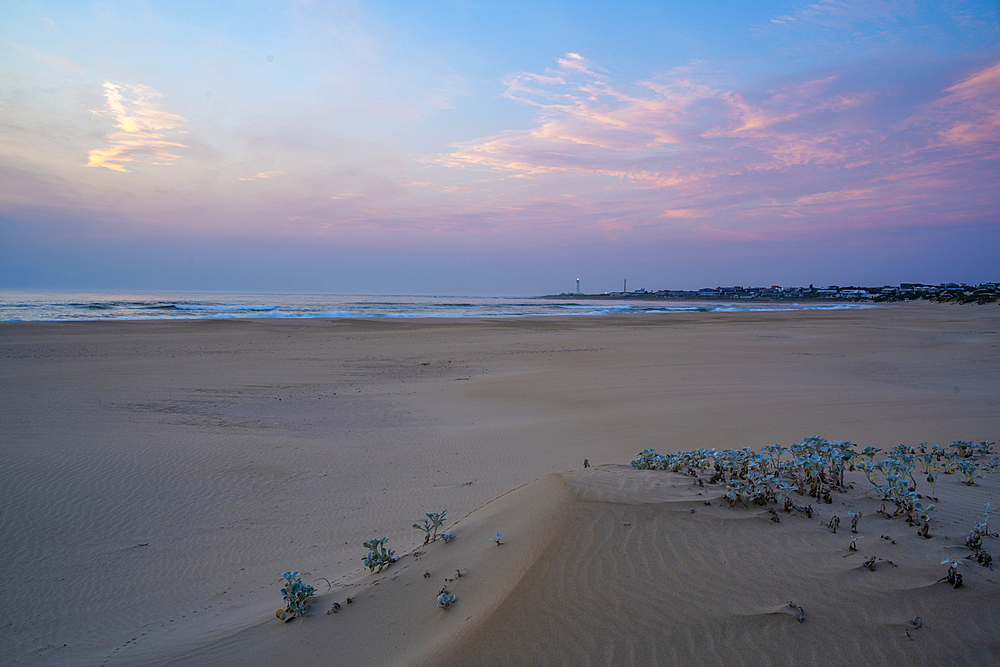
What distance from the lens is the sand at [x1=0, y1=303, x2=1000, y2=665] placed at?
2596 millimetres

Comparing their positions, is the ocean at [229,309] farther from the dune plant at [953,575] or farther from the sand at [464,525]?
the dune plant at [953,575]

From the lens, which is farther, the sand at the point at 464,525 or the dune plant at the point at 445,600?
the dune plant at the point at 445,600

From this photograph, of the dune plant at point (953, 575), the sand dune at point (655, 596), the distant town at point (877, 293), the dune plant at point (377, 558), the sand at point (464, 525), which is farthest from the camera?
the distant town at point (877, 293)

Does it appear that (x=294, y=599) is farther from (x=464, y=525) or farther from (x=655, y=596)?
(x=655, y=596)

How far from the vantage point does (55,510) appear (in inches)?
208

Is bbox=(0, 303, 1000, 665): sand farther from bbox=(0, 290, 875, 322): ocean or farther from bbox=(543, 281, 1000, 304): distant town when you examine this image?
bbox=(543, 281, 1000, 304): distant town

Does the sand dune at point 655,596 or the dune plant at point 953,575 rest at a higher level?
the dune plant at point 953,575

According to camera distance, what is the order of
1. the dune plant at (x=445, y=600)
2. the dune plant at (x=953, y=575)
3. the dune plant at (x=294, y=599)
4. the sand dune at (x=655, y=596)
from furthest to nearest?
the dune plant at (x=294, y=599) < the dune plant at (x=445, y=600) < the dune plant at (x=953, y=575) < the sand dune at (x=655, y=596)

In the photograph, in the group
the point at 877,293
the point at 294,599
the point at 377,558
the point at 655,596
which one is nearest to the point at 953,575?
the point at 655,596

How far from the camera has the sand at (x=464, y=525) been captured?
2596 millimetres

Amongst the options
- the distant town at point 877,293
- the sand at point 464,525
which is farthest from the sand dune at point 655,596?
the distant town at point 877,293

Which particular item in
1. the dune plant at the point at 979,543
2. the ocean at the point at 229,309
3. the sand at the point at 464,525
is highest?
the ocean at the point at 229,309

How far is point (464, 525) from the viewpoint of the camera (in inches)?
159

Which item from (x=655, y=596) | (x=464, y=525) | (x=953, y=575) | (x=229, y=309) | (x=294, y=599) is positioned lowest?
(x=294, y=599)
